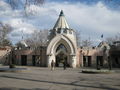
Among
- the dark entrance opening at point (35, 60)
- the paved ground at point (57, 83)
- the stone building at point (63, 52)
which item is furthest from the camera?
the dark entrance opening at point (35, 60)

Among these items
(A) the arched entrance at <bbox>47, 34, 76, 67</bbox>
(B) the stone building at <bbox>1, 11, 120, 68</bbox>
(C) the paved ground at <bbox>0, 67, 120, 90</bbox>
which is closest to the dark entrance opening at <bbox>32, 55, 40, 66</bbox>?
(B) the stone building at <bbox>1, 11, 120, 68</bbox>

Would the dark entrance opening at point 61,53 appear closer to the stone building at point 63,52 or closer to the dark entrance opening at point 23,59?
the stone building at point 63,52

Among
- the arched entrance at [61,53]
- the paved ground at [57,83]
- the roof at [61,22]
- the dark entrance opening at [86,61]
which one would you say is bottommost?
the paved ground at [57,83]

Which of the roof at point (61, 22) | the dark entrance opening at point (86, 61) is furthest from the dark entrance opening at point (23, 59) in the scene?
the dark entrance opening at point (86, 61)

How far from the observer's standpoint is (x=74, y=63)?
157 ft

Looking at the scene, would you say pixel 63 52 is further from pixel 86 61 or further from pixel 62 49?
pixel 86 61

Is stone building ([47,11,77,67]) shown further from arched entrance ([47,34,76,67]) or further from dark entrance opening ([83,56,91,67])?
dark entrance opening ([83,56,91,67])

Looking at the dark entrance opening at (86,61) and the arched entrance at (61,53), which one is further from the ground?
the arched entrance at (61,53)

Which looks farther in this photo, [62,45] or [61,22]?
[61,22]

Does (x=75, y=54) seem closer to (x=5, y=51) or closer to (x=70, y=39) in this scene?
(x=70, y=39)

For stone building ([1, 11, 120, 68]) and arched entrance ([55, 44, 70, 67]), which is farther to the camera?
arched entrance ([55, 44, 70, 67])

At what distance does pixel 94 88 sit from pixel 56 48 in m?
34.3

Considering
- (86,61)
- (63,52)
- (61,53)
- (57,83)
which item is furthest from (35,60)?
(57,83)

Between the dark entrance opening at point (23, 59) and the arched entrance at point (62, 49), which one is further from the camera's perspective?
the dark entrance opening at point (23, 59)
